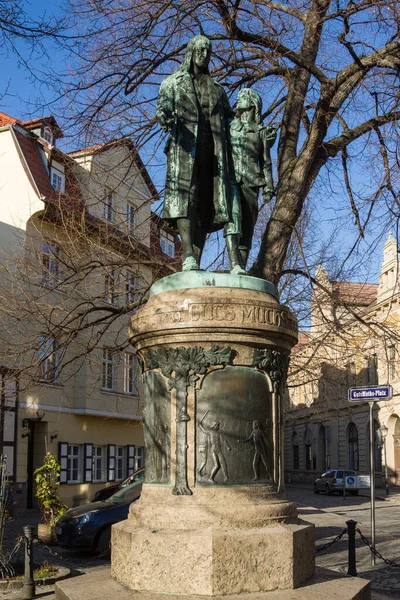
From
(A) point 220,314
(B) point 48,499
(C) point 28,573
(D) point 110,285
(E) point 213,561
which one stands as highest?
(D) point 110,285

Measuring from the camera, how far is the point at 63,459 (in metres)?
25.0

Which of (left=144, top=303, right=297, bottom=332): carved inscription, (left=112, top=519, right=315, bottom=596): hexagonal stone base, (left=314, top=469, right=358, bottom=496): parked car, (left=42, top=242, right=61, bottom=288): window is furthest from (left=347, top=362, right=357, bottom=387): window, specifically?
(left=112, top=519, right=315, bottom=596): hexagonal stone base

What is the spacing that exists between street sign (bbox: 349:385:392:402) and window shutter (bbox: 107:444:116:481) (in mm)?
17608

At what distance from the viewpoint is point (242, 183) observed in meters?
6.42

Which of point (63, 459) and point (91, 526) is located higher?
point (63, 459)

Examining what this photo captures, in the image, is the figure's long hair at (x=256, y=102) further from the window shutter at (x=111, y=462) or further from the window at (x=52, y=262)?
the window shutter at (x=111, y=462)

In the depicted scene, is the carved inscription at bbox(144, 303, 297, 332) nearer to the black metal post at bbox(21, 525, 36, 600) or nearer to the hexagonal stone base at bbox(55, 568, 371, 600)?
the hexagonal stone base at bbox(55, 568, 371, 600)

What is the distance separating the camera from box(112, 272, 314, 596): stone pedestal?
5.11m

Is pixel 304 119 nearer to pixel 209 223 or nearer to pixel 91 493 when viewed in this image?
pixel 209 223

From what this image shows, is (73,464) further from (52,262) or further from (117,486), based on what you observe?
(52,262)

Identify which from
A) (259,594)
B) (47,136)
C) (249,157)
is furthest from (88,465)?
(259,594)

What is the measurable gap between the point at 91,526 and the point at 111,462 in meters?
15.5

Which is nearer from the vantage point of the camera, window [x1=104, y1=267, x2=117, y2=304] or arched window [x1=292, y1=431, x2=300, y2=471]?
window [x1=104, y1=267, x2=117, y2=304]

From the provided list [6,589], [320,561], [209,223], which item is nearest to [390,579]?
[320,561]
